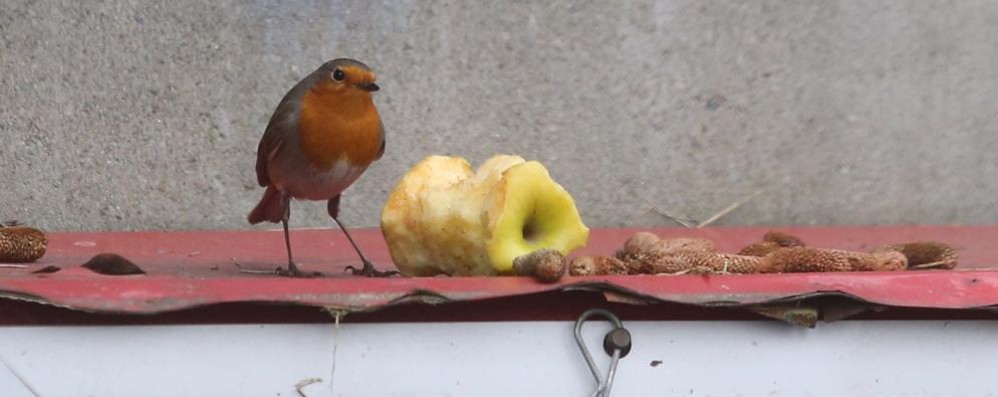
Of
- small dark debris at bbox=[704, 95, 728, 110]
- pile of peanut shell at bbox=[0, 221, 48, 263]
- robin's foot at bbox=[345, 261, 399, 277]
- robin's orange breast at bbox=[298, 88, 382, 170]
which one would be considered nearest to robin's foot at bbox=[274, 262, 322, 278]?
robin's foot at bbox=[345, 261, 399, 277]

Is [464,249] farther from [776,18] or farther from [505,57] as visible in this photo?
[776,18]

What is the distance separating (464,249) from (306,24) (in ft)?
5.63

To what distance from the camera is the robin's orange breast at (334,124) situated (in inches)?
131

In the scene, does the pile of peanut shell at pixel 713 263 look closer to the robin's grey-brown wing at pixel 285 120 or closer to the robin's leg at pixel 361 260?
the robin's leg at pixel 361 260

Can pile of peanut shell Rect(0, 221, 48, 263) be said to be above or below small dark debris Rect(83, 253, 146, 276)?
below

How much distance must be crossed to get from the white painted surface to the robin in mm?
1550

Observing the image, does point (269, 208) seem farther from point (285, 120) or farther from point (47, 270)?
point (47, 270)

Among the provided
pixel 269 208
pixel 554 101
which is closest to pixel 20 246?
pixel 269 208

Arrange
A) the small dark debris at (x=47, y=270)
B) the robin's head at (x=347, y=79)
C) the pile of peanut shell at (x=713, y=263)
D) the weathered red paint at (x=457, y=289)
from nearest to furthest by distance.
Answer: the weathered red paint at (x=457, y=289) < the pile of peanut shell at (x=713, y=263) < the small dark debris at (x=47, y=270) < the robin's head at (x=347, y=79)

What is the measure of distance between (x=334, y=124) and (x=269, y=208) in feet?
1.48

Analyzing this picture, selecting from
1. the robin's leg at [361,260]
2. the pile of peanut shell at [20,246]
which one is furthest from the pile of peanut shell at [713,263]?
the pile of peanut shell at [20,246]

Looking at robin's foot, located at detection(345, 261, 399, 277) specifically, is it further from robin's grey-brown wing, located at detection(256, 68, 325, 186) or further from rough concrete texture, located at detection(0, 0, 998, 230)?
rough concrete texture, located at detection(0, 0, 998, 230)

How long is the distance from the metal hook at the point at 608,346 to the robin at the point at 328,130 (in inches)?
62.7

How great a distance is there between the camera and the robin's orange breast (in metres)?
3.32
